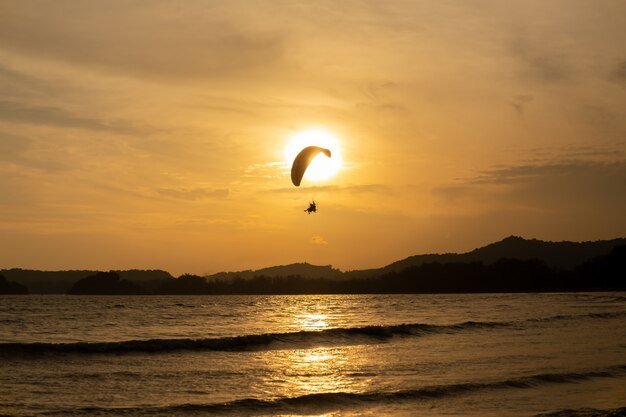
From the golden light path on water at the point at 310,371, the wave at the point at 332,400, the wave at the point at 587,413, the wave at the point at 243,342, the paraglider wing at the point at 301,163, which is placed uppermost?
the paraglider wing at the point at 301,163

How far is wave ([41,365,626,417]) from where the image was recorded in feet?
63.5

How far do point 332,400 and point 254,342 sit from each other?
55.9 feet

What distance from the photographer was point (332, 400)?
2088 cm

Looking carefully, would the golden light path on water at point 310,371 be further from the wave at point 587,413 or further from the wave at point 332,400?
the wave at point 587,413

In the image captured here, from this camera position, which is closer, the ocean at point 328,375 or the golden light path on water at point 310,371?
the ocean at point 328,375

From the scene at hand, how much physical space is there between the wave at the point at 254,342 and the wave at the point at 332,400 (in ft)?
46.8

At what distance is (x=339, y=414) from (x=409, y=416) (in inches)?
70.8

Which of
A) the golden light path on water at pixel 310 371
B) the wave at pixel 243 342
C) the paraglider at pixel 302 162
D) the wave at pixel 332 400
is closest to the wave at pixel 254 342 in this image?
the wave at pixel 243 342

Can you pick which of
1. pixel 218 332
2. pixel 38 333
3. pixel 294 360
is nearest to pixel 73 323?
pixel 38 333

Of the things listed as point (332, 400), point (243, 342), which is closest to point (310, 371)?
point (332, 400)

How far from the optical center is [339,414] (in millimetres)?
19266

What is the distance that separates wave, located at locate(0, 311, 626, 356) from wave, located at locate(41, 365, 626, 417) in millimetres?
14264

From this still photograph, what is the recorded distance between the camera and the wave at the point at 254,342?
1318 inches

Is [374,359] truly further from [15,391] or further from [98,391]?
[15,391]
